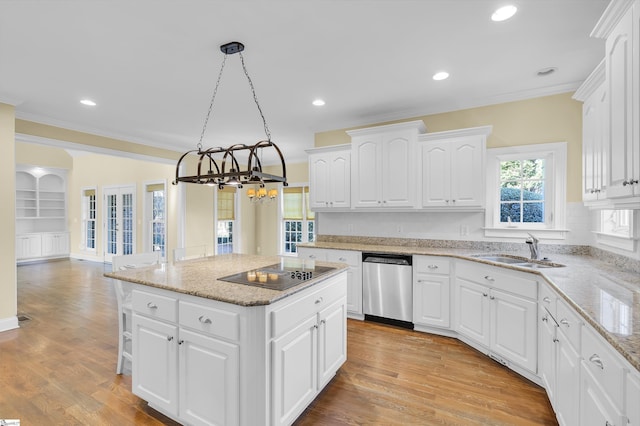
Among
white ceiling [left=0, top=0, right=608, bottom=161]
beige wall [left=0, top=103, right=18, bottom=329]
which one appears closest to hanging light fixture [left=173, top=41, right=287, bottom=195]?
white ceiling [left=0, top=0, right=608, bottom=161]

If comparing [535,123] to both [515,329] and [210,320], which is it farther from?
[210,320]

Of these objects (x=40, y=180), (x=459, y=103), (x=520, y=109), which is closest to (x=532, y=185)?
(x=520, y=109)

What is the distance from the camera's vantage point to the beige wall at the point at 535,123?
327cm

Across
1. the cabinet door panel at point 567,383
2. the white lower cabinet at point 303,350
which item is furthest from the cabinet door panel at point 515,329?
the white lower cabinet at point 303,350

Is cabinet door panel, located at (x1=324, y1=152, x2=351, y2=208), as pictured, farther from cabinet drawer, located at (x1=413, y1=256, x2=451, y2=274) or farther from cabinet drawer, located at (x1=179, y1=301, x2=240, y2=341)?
cabinet drawer, located at (x1=179, y1=301, x2=240, y2=341)

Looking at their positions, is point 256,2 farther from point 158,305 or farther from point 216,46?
point 158,305

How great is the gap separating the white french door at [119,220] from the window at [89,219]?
0.64 metres

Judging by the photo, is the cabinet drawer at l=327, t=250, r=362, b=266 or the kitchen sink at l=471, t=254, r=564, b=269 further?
the cabinet drawer at l=327, t=250, r=362, b=266

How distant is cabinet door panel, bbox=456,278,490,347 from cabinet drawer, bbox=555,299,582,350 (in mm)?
987

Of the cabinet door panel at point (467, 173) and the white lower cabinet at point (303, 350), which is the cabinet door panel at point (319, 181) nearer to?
the cabinet door panel at point (467, 173)

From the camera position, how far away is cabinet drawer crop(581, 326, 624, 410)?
1.08 meters

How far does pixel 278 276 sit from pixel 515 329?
6.54 ft

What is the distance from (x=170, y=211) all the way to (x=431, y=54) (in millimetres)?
6090

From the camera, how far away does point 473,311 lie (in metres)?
2.97
